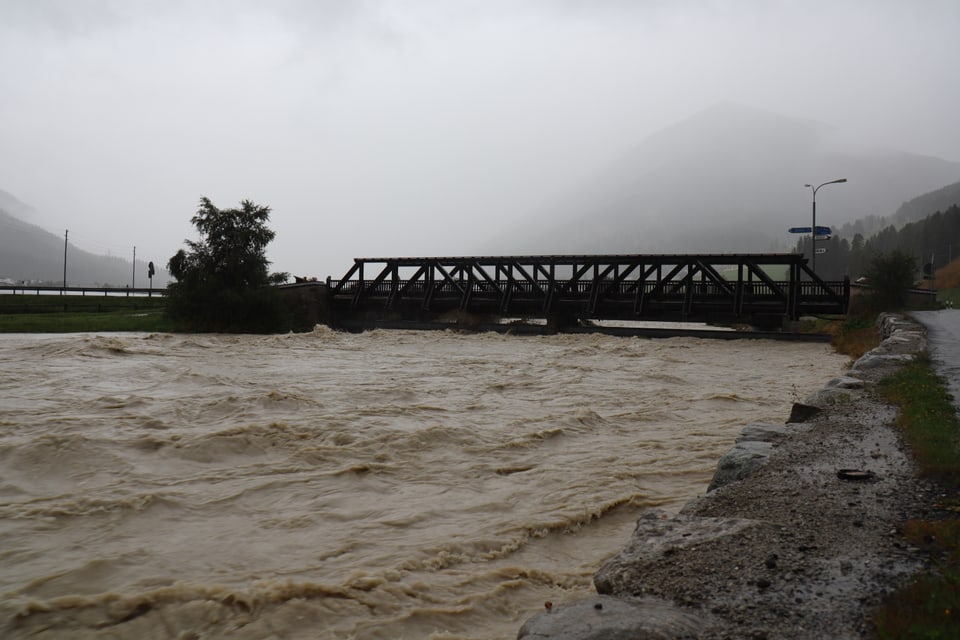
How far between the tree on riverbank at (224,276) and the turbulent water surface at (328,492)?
17.1 metres

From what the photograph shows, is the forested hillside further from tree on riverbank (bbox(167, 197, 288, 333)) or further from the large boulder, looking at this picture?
the large boulder

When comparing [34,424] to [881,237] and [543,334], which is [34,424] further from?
[881,237]

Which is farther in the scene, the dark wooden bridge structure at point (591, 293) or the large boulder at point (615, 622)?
the dark wooden bridge structure at point (591, 293)

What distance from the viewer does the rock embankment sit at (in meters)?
2.85

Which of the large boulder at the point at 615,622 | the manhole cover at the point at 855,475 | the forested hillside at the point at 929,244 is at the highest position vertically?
the forested hillside at the point at 929,244

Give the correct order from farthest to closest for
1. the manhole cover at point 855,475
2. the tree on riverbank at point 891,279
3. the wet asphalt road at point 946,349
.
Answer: the tree on riverbank at point 891,279, the wet asphalt road at point 946,349, the manhole cover at point 855,475

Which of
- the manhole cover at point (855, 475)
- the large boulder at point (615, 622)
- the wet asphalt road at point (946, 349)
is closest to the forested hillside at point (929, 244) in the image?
the wet asphalt road at point (946, 349)

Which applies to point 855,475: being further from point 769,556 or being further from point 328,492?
point 328,492

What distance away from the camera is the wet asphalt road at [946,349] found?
882cm

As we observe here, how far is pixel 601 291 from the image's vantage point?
3656 centimetres

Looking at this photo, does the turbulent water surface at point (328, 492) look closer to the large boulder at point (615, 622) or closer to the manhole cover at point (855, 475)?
the large boulder at point (615, 622)

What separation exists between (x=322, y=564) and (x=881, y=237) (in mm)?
138320

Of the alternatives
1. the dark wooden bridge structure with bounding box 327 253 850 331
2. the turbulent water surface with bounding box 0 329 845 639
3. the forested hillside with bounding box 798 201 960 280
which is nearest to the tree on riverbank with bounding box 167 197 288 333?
the dark wooden bridge structure with bounding box 327 253 850 331

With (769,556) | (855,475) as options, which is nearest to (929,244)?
(855,475)
